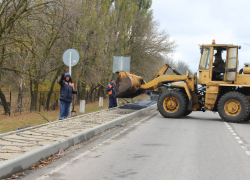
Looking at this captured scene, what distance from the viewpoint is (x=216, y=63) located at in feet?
50.6

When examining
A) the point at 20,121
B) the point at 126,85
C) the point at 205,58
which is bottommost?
the point at 20,121

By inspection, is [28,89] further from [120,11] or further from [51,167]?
[51,167]

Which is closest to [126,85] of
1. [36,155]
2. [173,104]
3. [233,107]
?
[173,104]

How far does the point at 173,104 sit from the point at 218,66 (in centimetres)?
270

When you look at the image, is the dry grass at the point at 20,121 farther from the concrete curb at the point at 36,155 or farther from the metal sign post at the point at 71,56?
the concrete curb at the point at 36,155

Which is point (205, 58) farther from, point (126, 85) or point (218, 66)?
point (126, 85)

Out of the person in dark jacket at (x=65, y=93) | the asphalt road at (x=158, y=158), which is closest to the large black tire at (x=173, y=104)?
the asphalt road at (x=158, y=158)

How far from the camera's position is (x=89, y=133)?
31.5ft

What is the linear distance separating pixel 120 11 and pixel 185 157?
25.8m

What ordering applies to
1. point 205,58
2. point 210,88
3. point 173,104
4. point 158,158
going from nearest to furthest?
1. point 158,158
2. point 210,88
3. point 205,58
4. point 173,104

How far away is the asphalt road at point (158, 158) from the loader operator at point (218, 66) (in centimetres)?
489

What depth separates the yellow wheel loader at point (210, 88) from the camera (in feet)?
47.3

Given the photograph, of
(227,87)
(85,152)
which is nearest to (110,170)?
(85,152)

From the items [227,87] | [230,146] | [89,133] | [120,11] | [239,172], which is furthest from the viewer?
[120,11]
